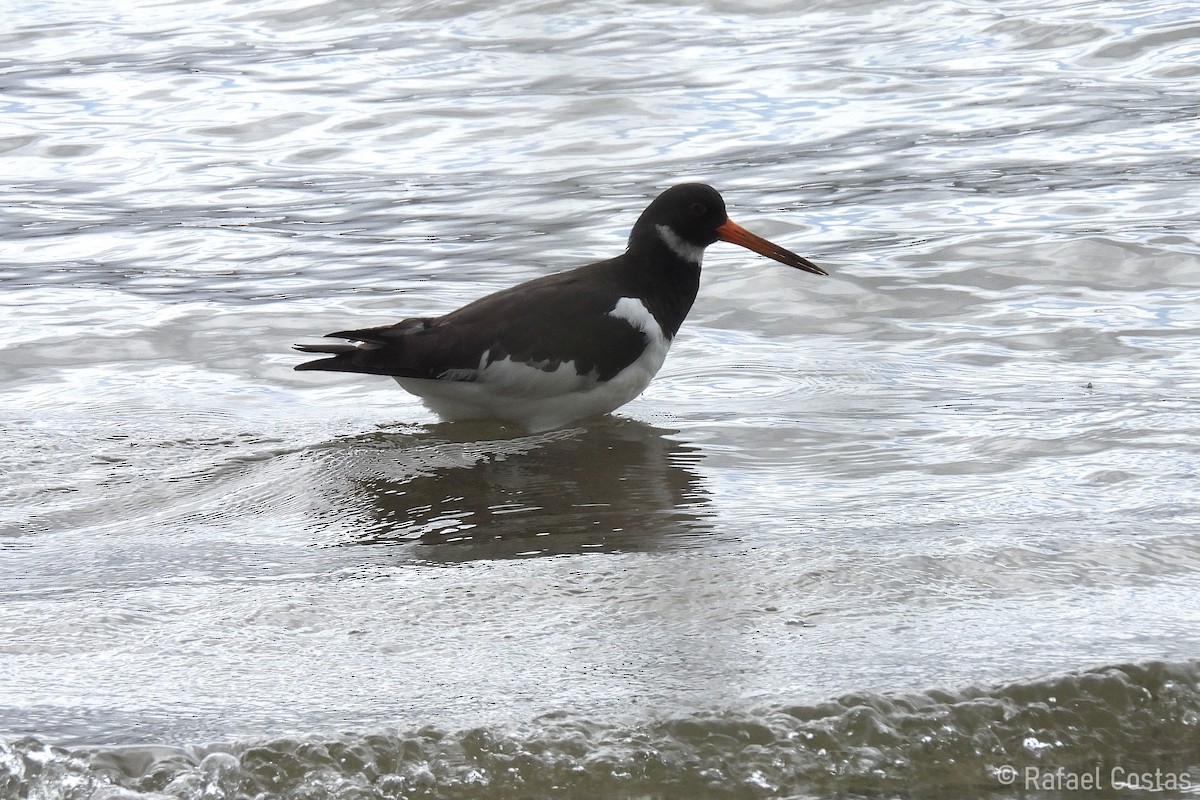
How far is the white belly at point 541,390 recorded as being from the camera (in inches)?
221

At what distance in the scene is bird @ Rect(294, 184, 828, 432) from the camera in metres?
5.57

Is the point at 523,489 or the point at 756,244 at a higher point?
the point at 756,244

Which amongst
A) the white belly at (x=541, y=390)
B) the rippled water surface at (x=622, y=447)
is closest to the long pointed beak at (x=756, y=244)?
the rippled water surface at (x=622, y=447)

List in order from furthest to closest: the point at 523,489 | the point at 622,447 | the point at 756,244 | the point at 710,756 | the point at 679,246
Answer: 1. the point at 756,244
2. the point at 679,246
3. the point at 622,447
4. the point at 523,489
5. the point at 710,756

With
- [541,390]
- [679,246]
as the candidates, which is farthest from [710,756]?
[679,246]

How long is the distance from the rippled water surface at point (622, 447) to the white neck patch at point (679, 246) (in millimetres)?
559

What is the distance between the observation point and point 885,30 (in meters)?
13.8

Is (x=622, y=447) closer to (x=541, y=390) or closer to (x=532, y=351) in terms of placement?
(x=541, y=390)

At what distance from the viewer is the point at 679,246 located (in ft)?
20.5

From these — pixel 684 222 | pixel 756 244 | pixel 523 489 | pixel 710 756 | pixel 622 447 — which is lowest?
pixel 622 447

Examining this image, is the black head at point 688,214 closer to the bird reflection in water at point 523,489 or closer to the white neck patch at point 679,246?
the white neck patch at point 679,246

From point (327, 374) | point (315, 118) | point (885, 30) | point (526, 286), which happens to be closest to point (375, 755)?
point (526, 286)

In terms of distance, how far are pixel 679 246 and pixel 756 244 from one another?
44 centimetres

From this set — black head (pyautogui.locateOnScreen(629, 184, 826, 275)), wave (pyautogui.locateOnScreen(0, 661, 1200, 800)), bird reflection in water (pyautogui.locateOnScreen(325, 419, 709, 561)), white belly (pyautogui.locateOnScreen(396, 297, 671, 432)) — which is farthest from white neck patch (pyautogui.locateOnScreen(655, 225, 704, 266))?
wave (pyautogui.locateOnScreen(0, 661, 1200, 800))
